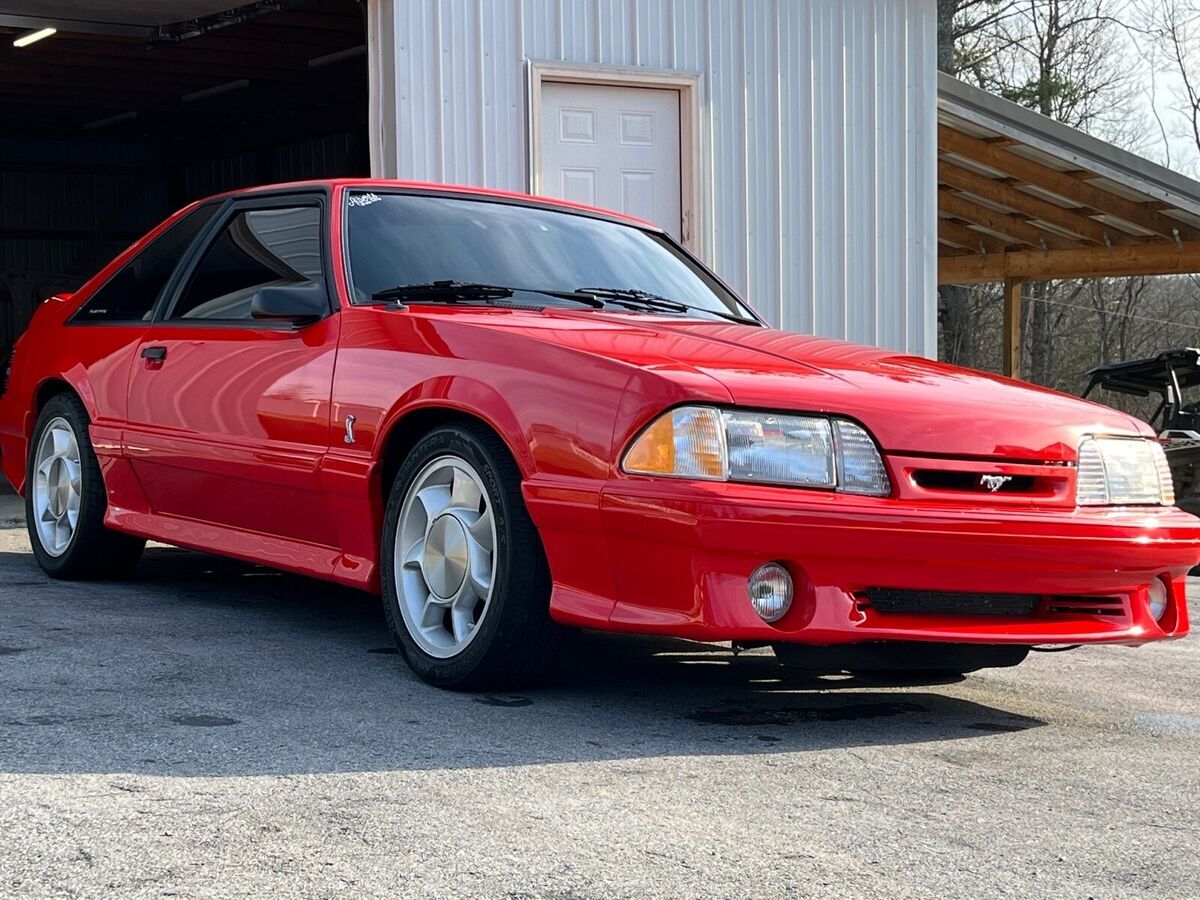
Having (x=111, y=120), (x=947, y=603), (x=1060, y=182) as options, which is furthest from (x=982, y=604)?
(x=111, y=120)

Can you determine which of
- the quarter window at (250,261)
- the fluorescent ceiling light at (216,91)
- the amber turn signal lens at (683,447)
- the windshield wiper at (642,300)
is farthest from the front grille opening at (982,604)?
the fluorescent ceiling light at (216,91)

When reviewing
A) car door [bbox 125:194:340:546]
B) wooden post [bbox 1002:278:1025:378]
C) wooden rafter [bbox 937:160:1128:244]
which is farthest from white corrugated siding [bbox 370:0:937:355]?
wooden post [bbox 1002:278:1025:378]

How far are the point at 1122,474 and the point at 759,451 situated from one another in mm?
1048

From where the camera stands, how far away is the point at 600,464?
3.89 meters

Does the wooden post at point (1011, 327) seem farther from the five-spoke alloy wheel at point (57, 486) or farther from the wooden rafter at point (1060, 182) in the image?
the five-spoke alloy wheel at point (57, 486)

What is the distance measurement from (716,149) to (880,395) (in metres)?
7.15

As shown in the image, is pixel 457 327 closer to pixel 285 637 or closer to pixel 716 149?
pixel 285 637

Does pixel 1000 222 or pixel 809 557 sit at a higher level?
pixel 1000 222

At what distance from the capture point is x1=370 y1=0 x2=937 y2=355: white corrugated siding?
9.73 m

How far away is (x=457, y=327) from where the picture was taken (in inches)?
172

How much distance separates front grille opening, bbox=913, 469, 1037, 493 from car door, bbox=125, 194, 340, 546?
1733 millimetres

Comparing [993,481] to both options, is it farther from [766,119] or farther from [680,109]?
[766,119]

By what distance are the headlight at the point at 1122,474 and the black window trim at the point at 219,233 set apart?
217 centimetres

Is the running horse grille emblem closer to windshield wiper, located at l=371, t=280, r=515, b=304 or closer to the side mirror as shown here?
windshield wiper, located at l=371, t=280, r=515, b=304
